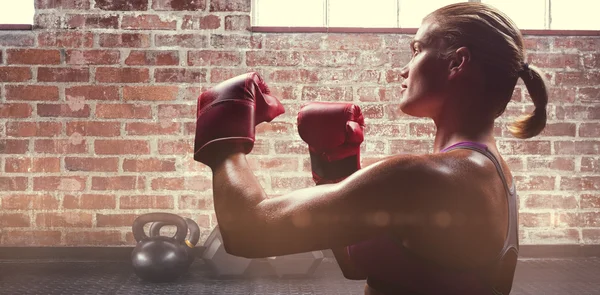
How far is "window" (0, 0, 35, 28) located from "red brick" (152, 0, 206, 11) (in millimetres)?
819

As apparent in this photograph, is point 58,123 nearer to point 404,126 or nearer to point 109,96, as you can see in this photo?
point 109,96

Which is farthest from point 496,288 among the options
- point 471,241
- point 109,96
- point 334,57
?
point 109,96

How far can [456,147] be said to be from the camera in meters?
0.94

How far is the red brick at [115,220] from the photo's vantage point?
11.7ft

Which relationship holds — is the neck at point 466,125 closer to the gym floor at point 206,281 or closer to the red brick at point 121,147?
the gym floor at point 206,281

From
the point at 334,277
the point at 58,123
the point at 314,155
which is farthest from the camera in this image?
the point at 58,123

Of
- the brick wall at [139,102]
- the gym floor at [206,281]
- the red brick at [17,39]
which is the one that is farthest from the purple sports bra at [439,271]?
the red brick at [17,39]

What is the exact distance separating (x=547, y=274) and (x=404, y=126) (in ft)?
3.94

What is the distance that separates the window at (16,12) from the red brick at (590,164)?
3.67 metres

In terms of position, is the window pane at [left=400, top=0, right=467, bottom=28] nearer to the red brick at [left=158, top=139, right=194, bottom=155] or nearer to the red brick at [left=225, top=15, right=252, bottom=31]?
the red brick at [left=225, top=15, right=252, bottom=31]

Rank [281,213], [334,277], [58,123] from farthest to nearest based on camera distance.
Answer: [58,123] < [334,277] < [281,213]

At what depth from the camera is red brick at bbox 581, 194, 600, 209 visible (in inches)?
143

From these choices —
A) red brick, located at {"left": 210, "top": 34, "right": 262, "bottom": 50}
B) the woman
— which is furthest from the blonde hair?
red brick, located at {"left": 210, "top": 34, "right": 262, "bottom": 50}

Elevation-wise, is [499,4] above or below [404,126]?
above
